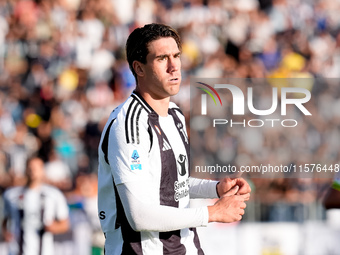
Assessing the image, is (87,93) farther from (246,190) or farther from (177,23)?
(246,190)

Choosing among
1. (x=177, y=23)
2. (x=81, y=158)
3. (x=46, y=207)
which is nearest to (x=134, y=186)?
(x=46, y=207)

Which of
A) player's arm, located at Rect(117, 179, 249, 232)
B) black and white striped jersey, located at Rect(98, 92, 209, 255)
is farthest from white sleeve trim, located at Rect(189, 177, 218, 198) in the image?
player's arm, located at Rect(117, 179, 249, 232)

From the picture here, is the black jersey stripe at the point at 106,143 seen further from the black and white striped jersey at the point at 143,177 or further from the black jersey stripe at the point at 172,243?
the black jersey stripe at the point at 172,243

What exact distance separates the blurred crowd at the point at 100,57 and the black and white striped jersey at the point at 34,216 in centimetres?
115

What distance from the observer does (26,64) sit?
1102 centimetres

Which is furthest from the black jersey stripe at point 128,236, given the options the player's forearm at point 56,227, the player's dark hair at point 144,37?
the player's forearm at point 56,227

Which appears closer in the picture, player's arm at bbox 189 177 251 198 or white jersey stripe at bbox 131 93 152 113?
white jersey stripe at bbox 131 93 152 113

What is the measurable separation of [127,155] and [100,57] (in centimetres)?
777

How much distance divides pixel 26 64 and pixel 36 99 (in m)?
0.84

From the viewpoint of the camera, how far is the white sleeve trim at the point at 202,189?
13.0 ft

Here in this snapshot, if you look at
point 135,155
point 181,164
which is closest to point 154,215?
point 135,155

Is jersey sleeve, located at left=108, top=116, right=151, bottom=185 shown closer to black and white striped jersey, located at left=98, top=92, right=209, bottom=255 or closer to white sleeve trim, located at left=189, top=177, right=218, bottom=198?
black and white striped jersey, located at left=98, top=92, right=209, bottom=255

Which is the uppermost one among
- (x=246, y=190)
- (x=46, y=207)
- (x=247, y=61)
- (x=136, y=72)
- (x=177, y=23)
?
(x=177, y=23)

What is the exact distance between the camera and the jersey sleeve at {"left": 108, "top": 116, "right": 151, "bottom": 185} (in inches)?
133
